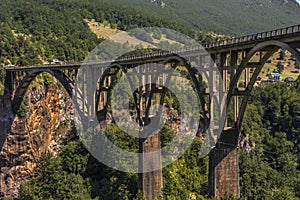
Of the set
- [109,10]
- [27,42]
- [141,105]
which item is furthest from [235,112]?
[109,10]

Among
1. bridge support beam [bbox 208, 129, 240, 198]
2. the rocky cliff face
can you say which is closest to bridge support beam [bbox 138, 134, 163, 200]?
bridge support beam [bbox 208, 129, 240, 198]

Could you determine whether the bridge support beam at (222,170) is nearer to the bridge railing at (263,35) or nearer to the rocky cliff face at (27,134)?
the bridge railing at (263,35)

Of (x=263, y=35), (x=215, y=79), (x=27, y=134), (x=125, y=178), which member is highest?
(x=263, y=35)

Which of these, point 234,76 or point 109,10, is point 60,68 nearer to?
point 234,76

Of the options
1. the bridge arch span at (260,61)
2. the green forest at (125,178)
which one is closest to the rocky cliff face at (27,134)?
the green forest at (125,178)

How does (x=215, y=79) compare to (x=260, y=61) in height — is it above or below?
below

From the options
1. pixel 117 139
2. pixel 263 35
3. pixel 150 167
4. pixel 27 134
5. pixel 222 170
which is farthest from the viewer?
pixel 27 134

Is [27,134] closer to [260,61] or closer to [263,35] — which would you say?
Result: [260,61]

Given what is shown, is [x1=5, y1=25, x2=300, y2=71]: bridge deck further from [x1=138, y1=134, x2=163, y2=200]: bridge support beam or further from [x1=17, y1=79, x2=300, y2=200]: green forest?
[x1=17, y1=79, x2=300, y2=200]: green forest

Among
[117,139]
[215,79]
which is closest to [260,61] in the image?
[215,79]
